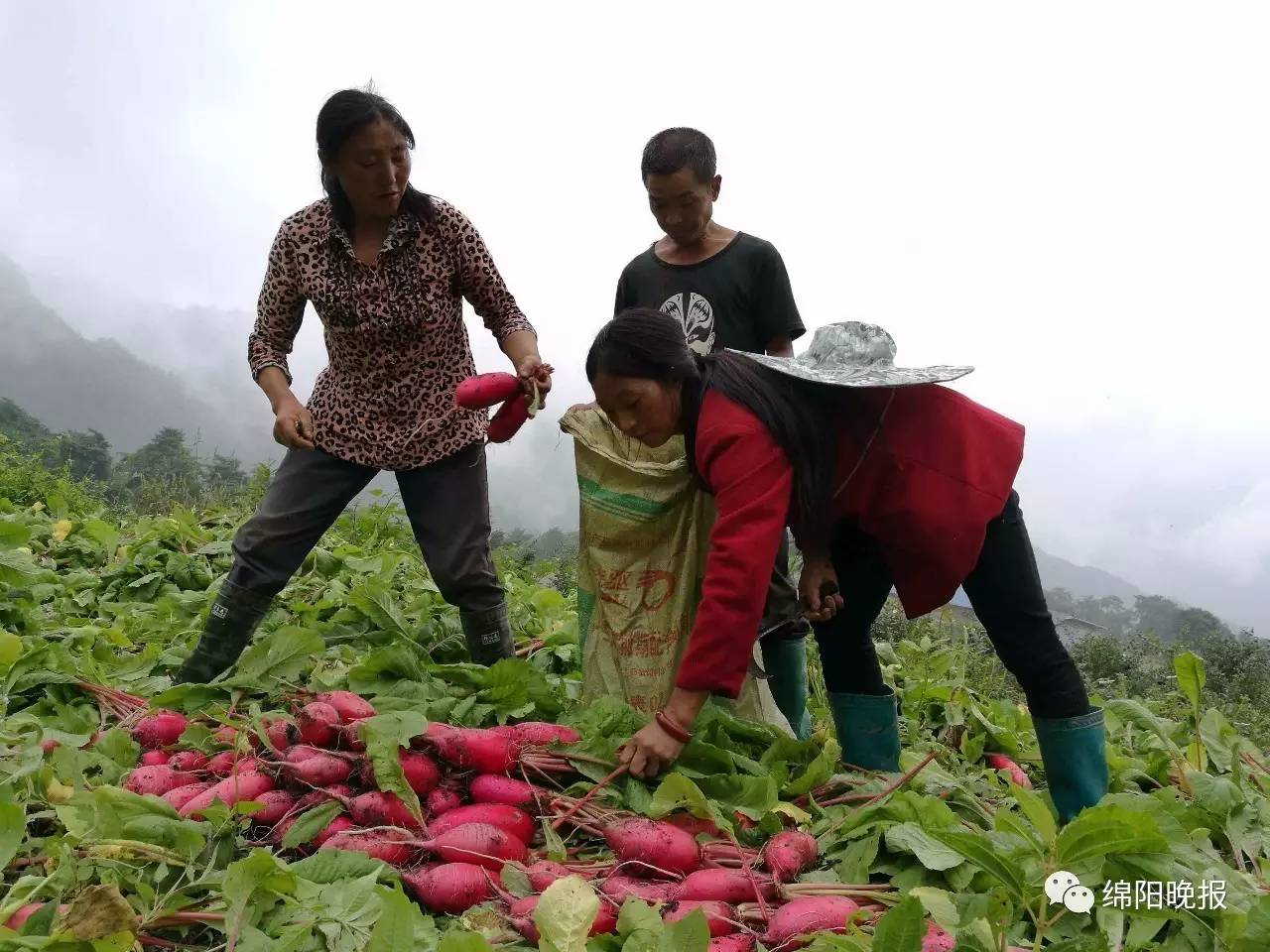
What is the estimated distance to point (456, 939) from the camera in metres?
1.12

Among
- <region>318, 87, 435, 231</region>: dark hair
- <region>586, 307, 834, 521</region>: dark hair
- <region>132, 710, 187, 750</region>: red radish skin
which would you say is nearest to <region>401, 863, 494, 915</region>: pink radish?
<region>132, 710, 187, 750</region>: red radish skin

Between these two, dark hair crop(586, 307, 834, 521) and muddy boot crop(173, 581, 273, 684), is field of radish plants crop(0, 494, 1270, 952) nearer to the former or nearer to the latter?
muddy boot crop(173, 581, 273, 684)

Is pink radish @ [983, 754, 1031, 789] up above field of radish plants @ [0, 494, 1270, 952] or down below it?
below

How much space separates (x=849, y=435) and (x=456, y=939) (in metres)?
1.23

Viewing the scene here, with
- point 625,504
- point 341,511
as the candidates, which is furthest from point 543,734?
point 341,511

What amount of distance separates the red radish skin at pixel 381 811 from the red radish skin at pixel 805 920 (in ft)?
2.14

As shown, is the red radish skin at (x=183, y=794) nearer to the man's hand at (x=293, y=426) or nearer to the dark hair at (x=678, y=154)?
the man's hand at (x=293, y=426)

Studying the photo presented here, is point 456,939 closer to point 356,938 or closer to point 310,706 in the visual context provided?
point 356,938

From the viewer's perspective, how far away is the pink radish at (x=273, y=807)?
1651 millimetres

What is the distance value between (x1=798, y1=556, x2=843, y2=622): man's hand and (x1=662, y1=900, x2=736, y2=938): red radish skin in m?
0.75

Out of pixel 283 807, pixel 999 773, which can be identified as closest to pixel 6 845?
pixel 283 807

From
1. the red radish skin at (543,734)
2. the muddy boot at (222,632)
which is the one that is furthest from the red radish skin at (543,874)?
the muddy boot at (222,632)

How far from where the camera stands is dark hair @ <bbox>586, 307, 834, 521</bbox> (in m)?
1.78

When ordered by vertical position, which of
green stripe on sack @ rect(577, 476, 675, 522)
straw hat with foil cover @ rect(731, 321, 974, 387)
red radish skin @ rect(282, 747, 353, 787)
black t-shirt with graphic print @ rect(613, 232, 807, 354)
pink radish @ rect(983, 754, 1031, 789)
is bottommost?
pink radish @ rect(983, 754, 1031, 789)
